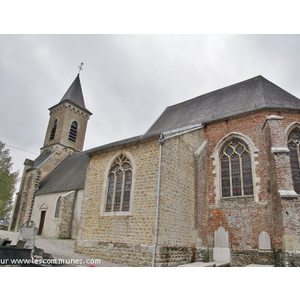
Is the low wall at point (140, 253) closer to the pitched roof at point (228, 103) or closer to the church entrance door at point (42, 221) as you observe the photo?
the pitched roof at point (228, 103)

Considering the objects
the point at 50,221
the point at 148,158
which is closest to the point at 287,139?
the point at 148,158

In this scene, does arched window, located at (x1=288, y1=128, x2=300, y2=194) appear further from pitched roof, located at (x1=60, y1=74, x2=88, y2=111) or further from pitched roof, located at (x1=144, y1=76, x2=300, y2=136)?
pitched roof, located at (x1=60, y1=74, x2=88, y2=111)

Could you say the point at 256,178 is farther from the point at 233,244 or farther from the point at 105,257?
the point at 105,257

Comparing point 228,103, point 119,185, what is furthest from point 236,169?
point 119,185

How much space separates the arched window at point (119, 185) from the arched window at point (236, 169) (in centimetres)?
435

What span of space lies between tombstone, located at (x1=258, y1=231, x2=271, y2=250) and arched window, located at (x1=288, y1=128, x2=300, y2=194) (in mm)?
2123

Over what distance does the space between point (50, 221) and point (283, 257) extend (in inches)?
621

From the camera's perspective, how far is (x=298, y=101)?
472 inches

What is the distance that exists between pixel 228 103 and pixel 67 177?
14.0 m

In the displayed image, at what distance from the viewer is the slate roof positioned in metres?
18.5

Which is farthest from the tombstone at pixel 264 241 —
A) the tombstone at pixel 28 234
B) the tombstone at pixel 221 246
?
the tombstone at pixel 28 234

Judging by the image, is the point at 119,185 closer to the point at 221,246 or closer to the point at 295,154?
the point at 221,246

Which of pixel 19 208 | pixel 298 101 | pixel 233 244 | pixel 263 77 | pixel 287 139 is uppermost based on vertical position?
pixel 263 77

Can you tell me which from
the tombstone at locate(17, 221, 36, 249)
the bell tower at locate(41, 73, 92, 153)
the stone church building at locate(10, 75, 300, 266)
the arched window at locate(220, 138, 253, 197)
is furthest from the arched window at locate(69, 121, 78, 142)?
the arched window at locate(220, 138, 253, 197)
